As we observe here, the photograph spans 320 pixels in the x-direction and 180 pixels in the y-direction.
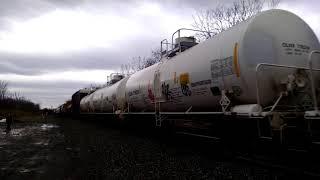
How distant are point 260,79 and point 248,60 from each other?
479mm

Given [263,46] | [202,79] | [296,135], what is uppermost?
[263,46]

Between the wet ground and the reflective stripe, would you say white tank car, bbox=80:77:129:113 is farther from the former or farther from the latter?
the reflective stripe

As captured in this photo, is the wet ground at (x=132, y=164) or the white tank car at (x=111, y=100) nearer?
the wet ground at (x=132, y=164)

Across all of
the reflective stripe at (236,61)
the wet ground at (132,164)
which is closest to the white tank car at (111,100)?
the wet ground at (132,164)

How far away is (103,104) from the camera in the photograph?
2239cm

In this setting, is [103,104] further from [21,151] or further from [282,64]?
[282,64]

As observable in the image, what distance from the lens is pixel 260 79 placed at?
23.8ft

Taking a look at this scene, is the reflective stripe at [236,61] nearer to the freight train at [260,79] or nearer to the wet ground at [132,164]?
the freight train at [260,79]

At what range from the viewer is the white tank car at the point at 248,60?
736 centimetres

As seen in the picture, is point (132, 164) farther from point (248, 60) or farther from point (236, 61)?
point (248, 60)

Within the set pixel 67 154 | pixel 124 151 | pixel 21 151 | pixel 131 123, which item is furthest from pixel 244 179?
pixel 131 123

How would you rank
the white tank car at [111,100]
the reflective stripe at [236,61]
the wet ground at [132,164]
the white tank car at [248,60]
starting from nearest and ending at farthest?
the wet ground at [132,164]
the white tank car at [248,60]
the reflective stripe at [236,61]
the white tank car at [111,100]

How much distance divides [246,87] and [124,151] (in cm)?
428

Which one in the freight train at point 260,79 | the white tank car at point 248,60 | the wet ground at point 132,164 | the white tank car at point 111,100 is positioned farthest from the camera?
the white tank car at point 111,100
